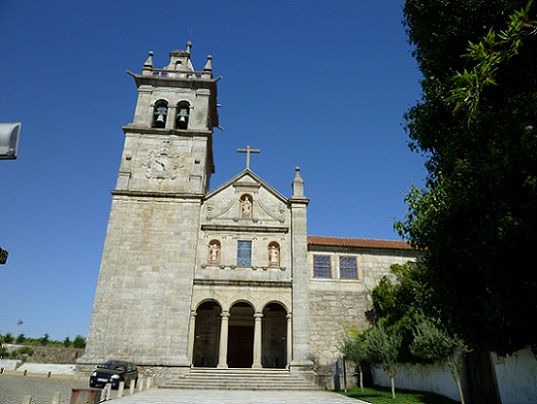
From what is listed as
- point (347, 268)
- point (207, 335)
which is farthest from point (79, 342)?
point (347, 268)

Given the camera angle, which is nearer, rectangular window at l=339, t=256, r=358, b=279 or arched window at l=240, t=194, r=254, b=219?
arched window at l=240, t=194, r=254, b=219

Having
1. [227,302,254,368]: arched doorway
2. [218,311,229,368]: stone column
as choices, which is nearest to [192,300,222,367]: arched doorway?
[227,302,254,368]: arched doorway

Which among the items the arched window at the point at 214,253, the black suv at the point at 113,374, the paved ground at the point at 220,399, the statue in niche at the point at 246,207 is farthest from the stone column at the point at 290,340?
the black suv at the point at 113,374

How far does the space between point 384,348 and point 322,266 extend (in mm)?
7957

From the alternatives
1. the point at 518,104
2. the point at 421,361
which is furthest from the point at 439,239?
the point at 421,361

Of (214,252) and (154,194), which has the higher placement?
(154,194)

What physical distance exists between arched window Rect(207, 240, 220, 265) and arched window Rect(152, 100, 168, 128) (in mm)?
9197

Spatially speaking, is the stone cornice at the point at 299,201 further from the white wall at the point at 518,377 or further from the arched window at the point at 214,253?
the white wall at the point at 518,377

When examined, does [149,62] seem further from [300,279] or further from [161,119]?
[300,279]

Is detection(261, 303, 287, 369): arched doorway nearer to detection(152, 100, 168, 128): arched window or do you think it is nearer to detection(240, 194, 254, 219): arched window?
detection(240, 194, 254, 219): arched window

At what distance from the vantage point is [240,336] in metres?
23.9

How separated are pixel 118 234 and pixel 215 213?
573 cm

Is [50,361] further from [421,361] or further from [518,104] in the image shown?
[518,104]

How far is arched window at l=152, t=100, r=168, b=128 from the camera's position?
2593 centimetres
